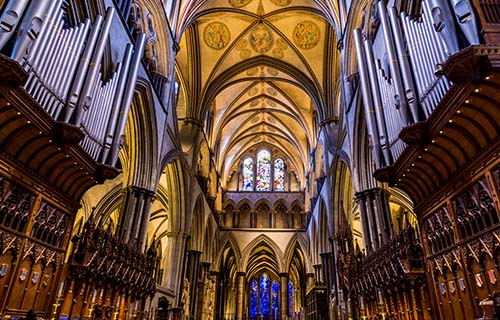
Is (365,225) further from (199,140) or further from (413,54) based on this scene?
(199,140)

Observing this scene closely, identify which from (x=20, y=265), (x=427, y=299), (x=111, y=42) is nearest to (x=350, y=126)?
(x=427, y=299)

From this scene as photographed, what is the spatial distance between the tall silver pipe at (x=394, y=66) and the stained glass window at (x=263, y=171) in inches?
812

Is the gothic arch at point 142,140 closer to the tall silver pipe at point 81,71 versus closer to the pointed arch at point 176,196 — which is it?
the pointed arch at point 176,196

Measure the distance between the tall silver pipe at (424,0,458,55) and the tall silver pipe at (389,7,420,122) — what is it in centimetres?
103

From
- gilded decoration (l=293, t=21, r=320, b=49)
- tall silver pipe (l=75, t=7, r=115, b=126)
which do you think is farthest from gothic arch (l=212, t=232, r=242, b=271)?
tall silver pipe (l=75, t=7, r=115, b=126)

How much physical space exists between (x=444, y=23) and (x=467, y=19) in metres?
0.28

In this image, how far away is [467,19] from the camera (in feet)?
14.6

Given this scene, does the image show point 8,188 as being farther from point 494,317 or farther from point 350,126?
point 350,126

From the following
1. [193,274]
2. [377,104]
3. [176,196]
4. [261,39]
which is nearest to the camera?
[377,104]

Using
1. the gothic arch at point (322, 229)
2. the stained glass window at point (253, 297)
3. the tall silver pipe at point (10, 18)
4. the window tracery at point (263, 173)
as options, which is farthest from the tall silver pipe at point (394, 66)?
the stained glass window at point (253, 297)

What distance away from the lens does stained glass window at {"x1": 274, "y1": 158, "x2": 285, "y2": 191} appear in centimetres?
2727

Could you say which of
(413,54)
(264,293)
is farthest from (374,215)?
(264,293)

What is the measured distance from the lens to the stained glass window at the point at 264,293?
3001cm

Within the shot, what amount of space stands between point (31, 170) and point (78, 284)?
290 centimetres
